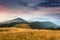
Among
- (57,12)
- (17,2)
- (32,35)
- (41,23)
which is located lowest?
(32,35)

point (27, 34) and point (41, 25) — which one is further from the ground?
point (41, 25)

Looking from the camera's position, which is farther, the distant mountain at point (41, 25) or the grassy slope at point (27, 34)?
the distant mountain at point (41, 25)

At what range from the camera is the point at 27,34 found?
3.10 meters

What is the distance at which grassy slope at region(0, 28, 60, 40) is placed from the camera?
307 centimetres

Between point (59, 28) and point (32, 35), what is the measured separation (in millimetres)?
574

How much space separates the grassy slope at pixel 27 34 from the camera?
10.1 feet

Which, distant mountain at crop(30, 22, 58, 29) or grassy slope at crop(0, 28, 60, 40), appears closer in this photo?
grassy slope at crop(0, 28, 60, 40)

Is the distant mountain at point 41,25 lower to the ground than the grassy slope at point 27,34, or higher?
higher

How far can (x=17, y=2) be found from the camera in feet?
10.8

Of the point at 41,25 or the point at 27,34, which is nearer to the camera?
the point at 27,34

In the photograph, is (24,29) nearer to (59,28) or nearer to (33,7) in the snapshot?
(33,7)

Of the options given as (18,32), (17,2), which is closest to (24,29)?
(18,32)

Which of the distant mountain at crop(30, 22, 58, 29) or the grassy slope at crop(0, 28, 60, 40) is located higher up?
the distant mountain at crop(30, 22, 58, 29)

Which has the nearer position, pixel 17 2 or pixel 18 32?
pixel 18 32
